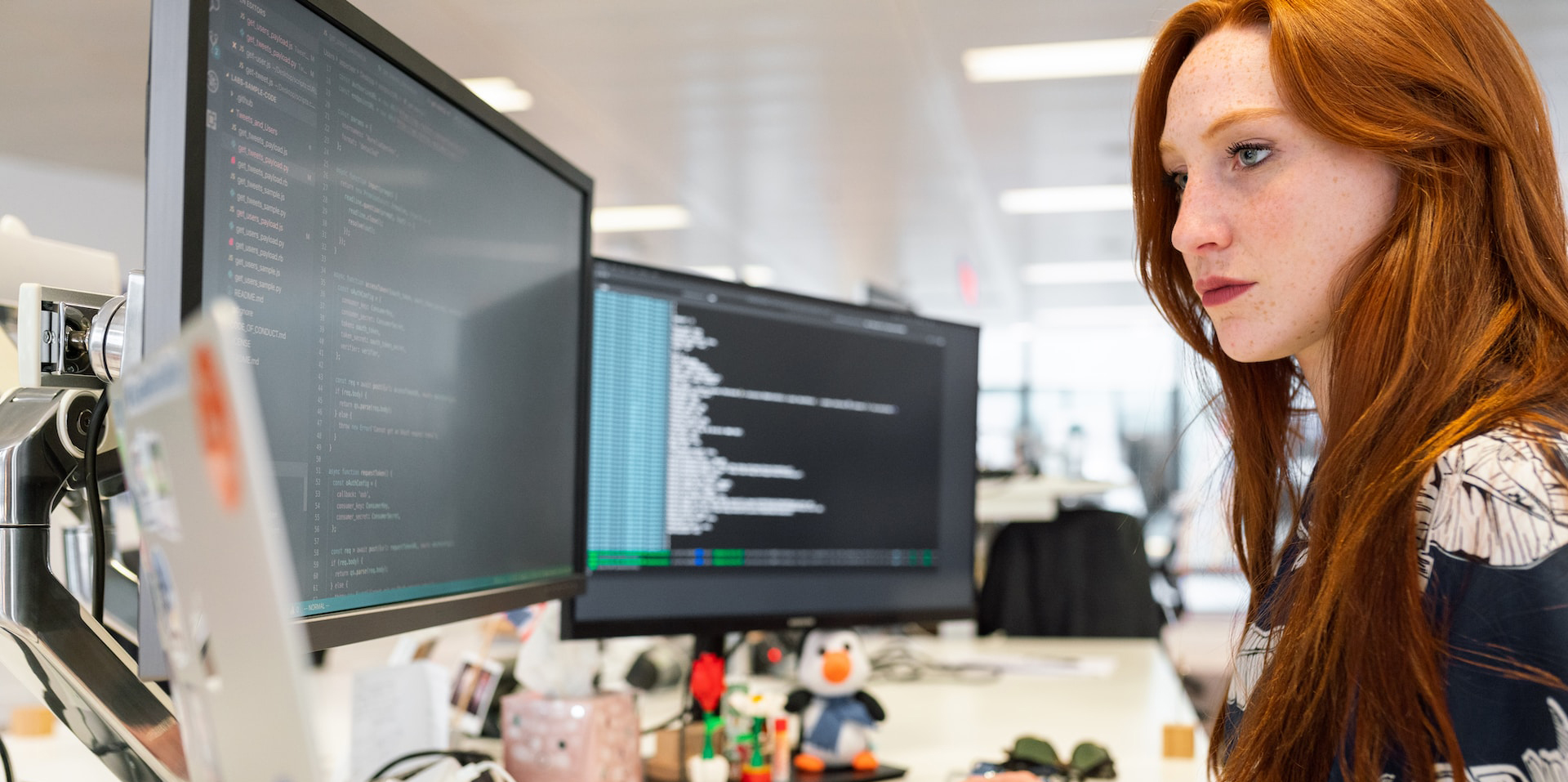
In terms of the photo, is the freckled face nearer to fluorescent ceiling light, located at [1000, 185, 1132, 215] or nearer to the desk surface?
the desk surface

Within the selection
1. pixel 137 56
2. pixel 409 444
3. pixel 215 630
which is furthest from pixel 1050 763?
pixel 137 56

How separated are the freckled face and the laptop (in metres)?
0.68

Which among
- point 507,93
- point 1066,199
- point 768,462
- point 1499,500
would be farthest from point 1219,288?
point 1066,199

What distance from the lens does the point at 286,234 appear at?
2.04ft

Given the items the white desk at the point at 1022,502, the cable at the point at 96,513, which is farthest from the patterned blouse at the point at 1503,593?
the white desk at the point at 1022,502

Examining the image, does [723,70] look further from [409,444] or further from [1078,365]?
[1078,365]

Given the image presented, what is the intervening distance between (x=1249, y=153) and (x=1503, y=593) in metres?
0.35

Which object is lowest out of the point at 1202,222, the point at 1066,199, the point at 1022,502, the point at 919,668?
the point at 919,668

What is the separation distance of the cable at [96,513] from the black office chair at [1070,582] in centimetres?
183

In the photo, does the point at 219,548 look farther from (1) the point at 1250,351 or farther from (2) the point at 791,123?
(2) the point at 791,123

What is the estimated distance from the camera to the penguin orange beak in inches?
46.9

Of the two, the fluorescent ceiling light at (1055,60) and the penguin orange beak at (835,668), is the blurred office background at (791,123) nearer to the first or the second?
the fluorescent ceiling light at (1055,60)

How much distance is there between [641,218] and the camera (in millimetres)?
6508

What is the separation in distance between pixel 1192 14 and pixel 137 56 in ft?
13.8
